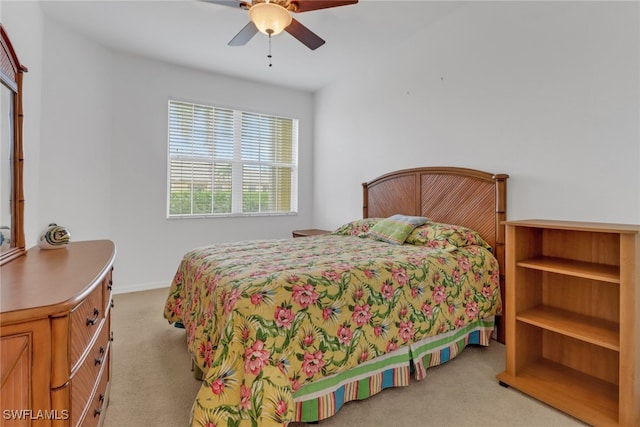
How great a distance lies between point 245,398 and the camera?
1.31 m

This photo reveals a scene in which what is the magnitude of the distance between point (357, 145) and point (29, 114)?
3.22 m

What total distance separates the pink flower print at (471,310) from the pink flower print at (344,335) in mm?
1030

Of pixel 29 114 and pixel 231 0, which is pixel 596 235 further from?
pixel 29 114

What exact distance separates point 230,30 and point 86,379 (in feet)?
10.3

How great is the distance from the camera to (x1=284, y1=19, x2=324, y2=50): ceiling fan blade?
2287 millimetres

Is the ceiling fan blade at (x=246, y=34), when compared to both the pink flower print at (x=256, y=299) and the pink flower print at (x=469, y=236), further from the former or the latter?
the pink flower print at (x=469, y=236)

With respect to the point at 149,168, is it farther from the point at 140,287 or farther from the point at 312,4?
the point at 312,4

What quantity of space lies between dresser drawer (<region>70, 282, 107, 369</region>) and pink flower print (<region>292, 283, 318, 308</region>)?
82 cm

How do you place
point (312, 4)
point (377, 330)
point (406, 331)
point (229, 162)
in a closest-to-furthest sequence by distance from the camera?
point (377, 330), point (406, 331), point (312, 4), point (229, 162)

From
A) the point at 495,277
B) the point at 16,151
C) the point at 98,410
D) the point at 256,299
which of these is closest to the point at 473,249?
the point at 495,277

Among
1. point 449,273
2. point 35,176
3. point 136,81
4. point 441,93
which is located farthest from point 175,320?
point 441,93

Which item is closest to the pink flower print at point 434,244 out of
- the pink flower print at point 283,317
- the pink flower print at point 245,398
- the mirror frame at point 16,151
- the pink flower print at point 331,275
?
the pink flower print at point 331,275

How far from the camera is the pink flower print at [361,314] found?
5.50ft

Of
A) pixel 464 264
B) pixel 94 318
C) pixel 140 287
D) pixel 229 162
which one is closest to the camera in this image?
pixel 94 318
